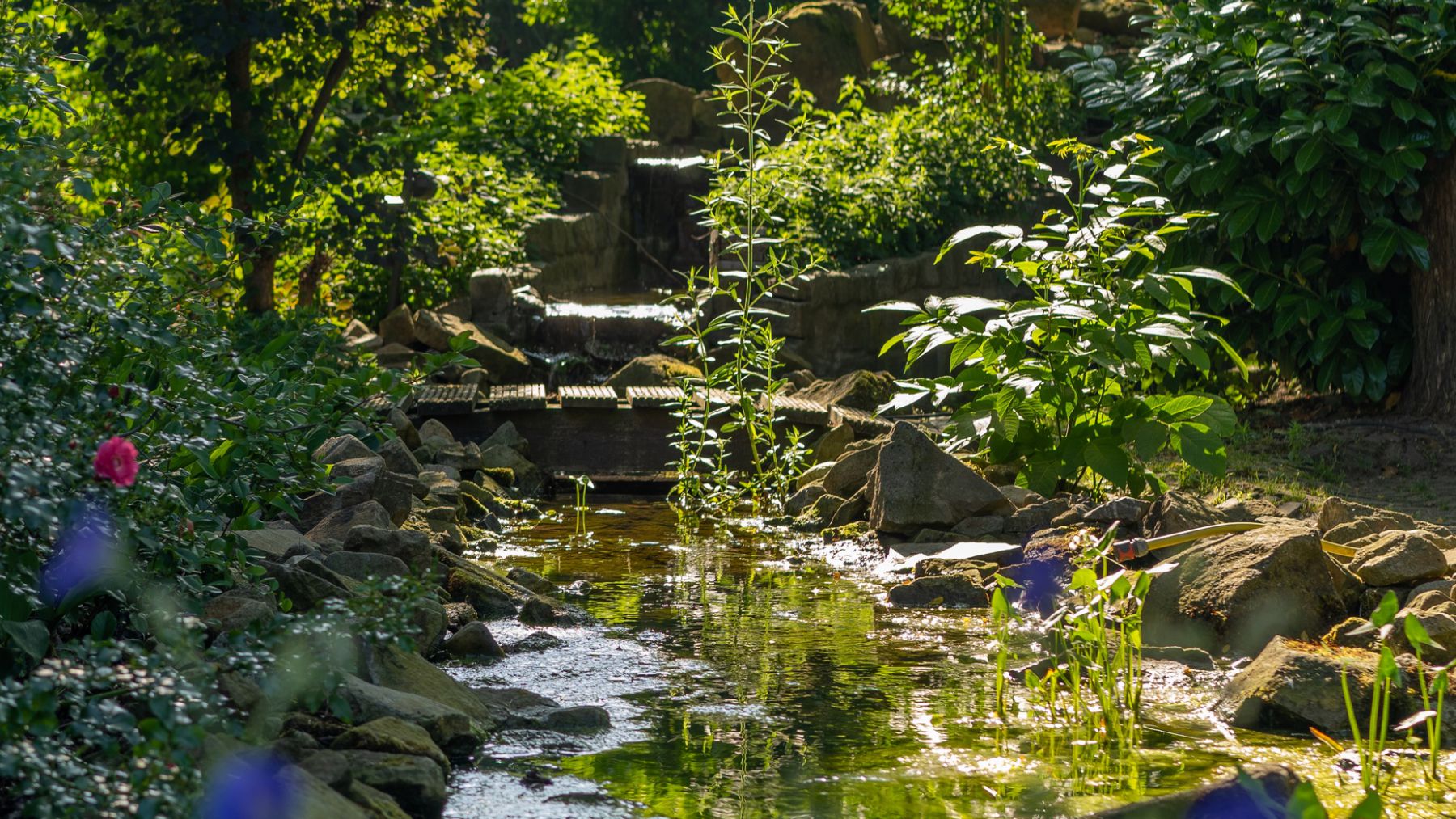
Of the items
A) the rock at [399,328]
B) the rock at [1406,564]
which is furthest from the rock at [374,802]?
the rock at [399,328]

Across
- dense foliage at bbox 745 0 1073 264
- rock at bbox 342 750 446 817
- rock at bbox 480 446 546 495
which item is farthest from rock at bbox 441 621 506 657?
dense foliage at bbox 745 0 1073 264

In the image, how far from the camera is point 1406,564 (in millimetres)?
4523

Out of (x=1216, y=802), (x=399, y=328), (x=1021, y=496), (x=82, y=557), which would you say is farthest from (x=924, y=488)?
(x=399, y=328)

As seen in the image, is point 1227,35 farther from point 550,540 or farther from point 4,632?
point 4,632

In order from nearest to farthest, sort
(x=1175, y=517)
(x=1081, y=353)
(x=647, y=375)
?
(x=1175, y=517) → (x=1081, y=353) → (x=647, y=375)

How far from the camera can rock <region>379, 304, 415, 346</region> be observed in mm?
9938

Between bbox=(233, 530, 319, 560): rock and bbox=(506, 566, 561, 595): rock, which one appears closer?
bbox=(233, 530, 319, 560): rock

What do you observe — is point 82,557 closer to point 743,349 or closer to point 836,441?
point 743,349

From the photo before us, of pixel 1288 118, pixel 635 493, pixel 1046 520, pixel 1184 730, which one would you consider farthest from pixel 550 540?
pixel 1288 118

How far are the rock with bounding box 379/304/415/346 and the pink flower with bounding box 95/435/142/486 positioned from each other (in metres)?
7.30

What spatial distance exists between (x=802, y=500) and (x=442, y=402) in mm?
2385

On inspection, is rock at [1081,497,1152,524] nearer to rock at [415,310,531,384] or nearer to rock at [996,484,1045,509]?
rock at [996,484,1045,509]

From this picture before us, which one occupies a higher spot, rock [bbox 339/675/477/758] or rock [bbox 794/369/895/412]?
rock [bbox 794/369/895/412]

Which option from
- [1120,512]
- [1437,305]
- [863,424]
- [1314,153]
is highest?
[1314,153]
